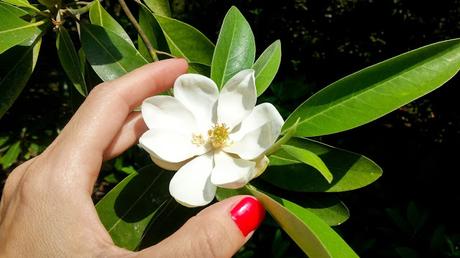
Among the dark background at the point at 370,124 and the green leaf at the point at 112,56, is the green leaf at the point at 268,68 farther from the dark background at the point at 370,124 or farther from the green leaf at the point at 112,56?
the dark background at the point at 370,124

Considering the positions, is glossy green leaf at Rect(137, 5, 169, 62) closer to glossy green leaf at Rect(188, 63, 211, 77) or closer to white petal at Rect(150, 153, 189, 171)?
glossy green leaf at Rect(188, 63, 211, 77)

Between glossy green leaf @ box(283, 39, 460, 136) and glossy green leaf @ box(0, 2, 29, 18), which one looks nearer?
glossy green leaf @ box(283, 39, 460, 136)

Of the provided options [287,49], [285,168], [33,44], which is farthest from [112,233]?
[287,49]

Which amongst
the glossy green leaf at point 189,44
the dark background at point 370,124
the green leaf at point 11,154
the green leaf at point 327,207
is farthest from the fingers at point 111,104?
the green leaf at point 11,154

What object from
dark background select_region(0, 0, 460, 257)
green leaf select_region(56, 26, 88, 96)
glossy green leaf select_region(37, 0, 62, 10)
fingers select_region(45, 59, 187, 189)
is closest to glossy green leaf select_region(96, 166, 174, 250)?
fingers select_region(45, 59, 187, 189)

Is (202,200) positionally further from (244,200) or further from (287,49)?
(287,49)

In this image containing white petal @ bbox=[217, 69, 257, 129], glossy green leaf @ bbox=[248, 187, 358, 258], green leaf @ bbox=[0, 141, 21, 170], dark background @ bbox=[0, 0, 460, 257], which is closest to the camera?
glossy green leaf @ bbox=[248, 187, 358, 258]
